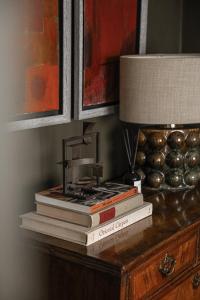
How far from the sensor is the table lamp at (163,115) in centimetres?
140

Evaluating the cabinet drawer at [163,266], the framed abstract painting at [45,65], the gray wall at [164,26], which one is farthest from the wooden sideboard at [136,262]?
the gray wall at [164,26]

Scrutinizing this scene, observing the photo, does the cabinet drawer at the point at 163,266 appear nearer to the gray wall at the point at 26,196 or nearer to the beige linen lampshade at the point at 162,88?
the gray wall at the point at 26,196

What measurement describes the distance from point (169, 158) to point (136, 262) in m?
0.52

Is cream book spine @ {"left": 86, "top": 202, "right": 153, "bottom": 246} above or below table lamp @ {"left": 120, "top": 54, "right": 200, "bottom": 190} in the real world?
below

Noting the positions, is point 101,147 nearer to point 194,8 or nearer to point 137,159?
point 137,159

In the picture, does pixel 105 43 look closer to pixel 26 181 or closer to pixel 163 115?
pixel 163 115

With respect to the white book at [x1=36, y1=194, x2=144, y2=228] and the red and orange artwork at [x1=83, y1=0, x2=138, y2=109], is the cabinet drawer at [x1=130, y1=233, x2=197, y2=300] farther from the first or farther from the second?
the red and orange artwork at [x1=83, y1=0, x2=138, y2=109]

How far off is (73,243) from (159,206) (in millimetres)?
355

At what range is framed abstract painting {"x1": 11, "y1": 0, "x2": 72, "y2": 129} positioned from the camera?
123 centimetres

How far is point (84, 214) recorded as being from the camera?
114cm

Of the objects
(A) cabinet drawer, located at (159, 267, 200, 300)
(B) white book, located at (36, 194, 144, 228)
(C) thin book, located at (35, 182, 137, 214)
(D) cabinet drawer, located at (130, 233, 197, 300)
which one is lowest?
(A) cabinet drawer, located at (159, 267, 200, 300)

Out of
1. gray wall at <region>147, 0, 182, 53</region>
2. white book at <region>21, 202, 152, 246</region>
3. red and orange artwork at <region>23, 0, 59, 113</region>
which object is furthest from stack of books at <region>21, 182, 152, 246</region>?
gray wall at <region>147, 0, 182, 53</region>

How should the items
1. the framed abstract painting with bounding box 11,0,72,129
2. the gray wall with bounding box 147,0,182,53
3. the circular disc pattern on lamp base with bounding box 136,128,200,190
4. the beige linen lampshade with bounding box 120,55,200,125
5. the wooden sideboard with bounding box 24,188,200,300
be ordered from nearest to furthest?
the wooden sideboard with bounding box 24,188,200,300
the framed abstract painting with bounding box 11,0,72,129
the beige linen lampshade with bounding box 120,55,200,125
the circular disc pattern on lamp base with bounding box 136,128,200,190
the gray wall with bounding box 147,0,182,53

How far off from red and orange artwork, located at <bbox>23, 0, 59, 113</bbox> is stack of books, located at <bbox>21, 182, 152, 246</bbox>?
235 mm
